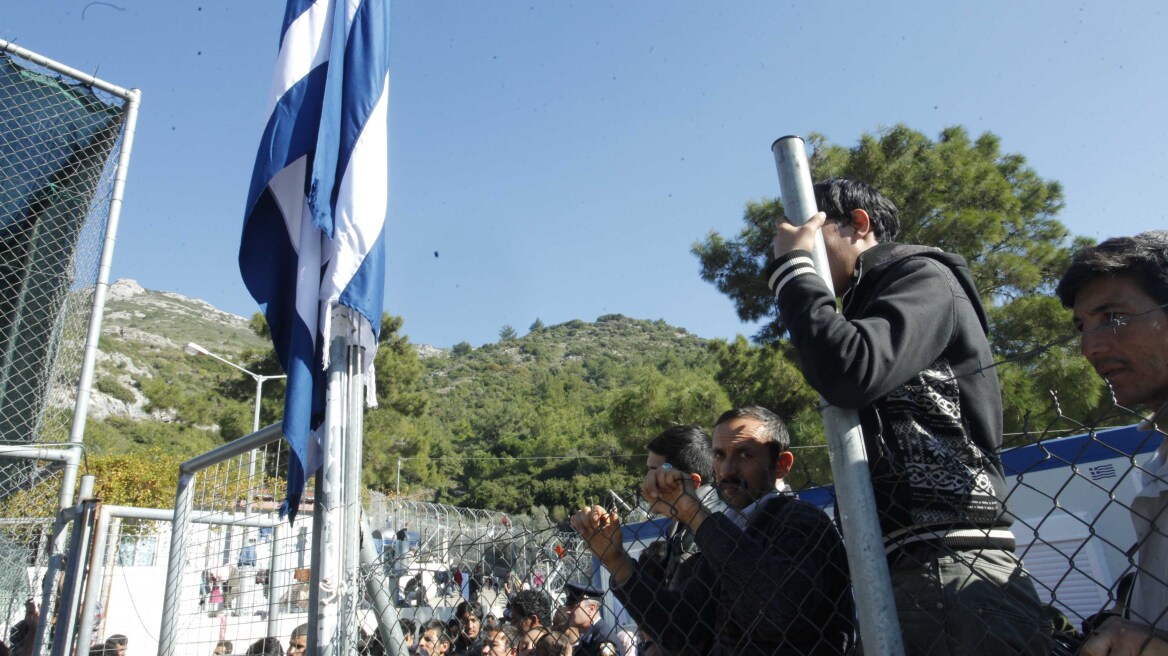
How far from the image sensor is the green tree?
11.7 metres

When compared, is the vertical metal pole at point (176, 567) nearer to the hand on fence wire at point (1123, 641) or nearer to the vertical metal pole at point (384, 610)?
the vertical metal pole at point (384, 610)

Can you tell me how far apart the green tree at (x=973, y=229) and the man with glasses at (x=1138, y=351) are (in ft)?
33.7

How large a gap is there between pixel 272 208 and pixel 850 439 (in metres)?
2.74

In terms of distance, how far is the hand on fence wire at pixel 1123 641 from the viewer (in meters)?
1.22

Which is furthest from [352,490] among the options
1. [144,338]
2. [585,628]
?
[144,338]

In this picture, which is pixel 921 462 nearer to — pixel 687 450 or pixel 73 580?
pixel 687 450

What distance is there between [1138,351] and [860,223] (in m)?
0.69

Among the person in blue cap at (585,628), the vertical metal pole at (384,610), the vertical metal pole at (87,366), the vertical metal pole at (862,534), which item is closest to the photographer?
the vertical metal pole at (862,534)

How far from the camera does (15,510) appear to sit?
19.0 ft

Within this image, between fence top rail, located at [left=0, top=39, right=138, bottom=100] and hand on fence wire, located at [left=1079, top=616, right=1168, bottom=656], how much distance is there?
6466 mm

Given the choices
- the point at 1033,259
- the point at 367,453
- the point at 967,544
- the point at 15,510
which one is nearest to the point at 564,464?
the point at 367,453

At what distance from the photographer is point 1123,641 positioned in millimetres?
1240

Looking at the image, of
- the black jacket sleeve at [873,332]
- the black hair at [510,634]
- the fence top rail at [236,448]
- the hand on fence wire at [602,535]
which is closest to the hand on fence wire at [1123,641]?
the black jacket sleeve at [873,332]

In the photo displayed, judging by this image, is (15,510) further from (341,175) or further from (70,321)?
(341,175)
